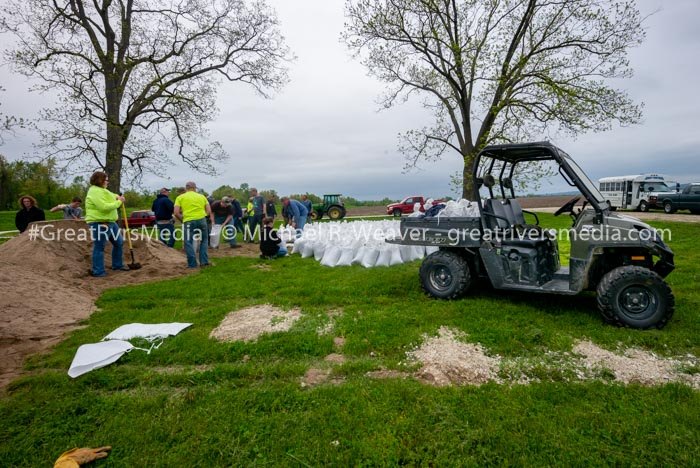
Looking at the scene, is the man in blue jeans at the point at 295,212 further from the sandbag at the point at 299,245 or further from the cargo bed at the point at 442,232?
the cargo bed at the point at 442,232

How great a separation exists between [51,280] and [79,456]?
5.23 meters

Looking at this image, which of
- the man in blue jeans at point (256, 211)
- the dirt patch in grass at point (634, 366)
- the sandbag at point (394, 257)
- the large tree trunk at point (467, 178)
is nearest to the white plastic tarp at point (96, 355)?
the dirt patch in grass at point (634, 366)

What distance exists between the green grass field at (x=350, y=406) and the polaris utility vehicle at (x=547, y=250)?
38 centimetres

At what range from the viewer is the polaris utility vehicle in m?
3.87

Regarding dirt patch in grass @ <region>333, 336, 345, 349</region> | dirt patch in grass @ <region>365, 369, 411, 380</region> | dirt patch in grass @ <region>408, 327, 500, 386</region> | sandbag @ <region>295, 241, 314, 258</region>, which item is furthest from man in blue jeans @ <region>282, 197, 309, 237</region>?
dirt patch in grass @ <region>365, 369, 411, 380</region>

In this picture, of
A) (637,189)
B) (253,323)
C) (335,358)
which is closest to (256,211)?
(253,323)

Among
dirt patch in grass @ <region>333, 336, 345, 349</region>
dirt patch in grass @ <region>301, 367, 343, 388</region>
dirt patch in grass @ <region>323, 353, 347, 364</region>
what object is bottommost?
Answer: dirt patch in grass @ <region>301, 367, 343, 388</region>

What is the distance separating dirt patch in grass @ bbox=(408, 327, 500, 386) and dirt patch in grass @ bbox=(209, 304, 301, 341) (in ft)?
5.57

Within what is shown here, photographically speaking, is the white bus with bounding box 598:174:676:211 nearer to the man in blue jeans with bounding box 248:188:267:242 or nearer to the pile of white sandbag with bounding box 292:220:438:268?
the pile of white sandbag with bounding box 292:220:438:268

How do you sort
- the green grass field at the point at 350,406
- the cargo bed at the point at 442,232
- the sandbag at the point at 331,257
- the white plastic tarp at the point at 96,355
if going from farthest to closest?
the sandbag at the point at 331,257 < the cargo bed at the point at 442,232 < the white plastic tarp at the point at 96,355 < the green grass field at the point at 350,406

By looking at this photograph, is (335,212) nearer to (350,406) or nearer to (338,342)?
(338,342)

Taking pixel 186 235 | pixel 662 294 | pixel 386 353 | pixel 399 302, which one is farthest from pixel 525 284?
pixel 186 235

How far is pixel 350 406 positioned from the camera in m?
2.57

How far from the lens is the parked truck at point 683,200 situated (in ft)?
57.6
